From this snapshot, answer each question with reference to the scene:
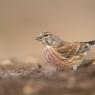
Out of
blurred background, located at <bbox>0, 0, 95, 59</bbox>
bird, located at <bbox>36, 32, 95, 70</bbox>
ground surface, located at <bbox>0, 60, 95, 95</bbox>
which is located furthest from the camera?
blurred background, located at <bbox>0, 0, 95, 59</bbox>

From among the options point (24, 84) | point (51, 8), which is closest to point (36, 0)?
point (51, 8)

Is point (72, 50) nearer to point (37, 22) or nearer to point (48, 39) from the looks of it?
point (48, 39)

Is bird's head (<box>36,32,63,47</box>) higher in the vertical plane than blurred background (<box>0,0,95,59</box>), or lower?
lower

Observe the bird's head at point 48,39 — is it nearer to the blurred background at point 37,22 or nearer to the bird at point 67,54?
the bird at point 67,54

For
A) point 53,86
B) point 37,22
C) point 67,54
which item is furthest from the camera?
point 37,22

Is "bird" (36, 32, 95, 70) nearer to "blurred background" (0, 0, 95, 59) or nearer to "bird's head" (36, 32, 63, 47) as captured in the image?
"bird's head" (36, 32, 63, 47)

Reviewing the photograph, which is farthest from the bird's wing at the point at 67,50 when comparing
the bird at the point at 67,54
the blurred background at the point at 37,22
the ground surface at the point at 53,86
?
the ground surface at the point at 53,86

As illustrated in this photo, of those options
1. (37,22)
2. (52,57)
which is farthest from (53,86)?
(37,22)

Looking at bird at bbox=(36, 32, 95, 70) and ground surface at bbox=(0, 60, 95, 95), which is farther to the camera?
bird at bbox=(36, 32, 95, 70)

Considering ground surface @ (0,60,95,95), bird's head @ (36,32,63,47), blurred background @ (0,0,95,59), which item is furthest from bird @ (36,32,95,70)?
ground surface @ (0,60,95,95)
